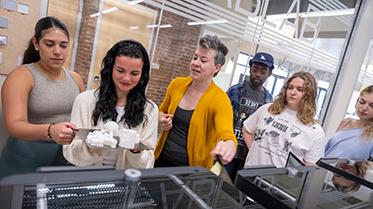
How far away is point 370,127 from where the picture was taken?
1.82 meters

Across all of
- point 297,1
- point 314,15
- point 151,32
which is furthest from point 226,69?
point 314,15

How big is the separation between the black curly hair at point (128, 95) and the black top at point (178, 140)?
1.00 ft

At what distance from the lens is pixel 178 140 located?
1.39 metres

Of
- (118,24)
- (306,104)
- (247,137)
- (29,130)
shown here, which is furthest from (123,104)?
(118,24)

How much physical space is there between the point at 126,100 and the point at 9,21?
106 cm

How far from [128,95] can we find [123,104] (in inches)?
1.8

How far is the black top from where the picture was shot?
1369mm

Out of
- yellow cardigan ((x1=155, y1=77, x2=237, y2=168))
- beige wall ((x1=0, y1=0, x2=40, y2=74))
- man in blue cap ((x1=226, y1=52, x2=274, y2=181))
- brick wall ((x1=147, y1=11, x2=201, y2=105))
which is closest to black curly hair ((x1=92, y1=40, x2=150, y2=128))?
yellow cardigan ((x1=155, y1=77, x2=237, y2=168))

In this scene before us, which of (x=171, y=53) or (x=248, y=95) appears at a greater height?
(x=171, y=53)

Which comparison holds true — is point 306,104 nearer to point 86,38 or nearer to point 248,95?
point 248,95

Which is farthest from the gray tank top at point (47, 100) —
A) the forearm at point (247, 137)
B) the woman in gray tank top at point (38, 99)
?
the forearm at point (247, 137)

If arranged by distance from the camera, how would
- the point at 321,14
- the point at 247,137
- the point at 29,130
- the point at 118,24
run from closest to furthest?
1. the point at 29,130
2. the point at 247,137
3. the point at 118,24
4. the point at 321,14

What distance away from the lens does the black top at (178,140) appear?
1.37m

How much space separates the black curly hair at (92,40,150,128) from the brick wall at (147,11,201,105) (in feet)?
4.60
